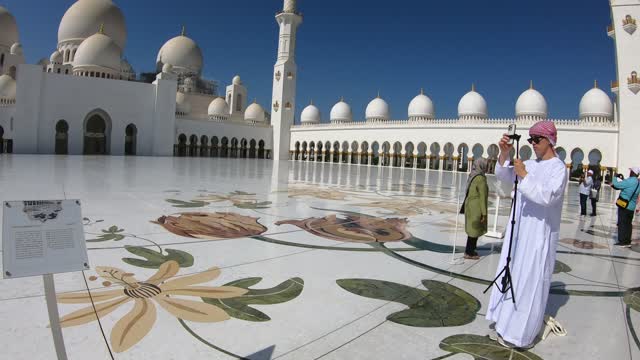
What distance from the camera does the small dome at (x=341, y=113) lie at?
3281 cm

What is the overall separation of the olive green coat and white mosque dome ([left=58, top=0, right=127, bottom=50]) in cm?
2953

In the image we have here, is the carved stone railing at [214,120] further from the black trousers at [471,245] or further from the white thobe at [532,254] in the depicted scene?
the white thobe at [532,254]

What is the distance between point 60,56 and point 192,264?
28980mm

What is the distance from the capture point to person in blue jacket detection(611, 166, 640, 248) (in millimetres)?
4395

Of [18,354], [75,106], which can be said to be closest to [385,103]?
[75,106]

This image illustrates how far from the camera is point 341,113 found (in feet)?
108

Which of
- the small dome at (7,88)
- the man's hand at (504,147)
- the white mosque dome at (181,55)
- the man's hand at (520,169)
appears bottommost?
the man's hand at (520,169)

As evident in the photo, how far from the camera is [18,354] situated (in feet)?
5.03

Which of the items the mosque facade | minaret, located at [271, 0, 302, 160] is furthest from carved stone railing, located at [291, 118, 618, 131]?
minaret, located at [271, 0, 302, 160]

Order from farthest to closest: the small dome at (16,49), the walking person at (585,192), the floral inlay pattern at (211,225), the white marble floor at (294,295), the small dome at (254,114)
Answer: the small dome at (254,114)
the small dome at (16,49)
the walking person at (585,192)
the floral inlay pattern at (211,225)
the white marble floor at (294,295)

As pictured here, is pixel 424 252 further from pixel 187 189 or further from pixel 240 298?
pixel 187 189

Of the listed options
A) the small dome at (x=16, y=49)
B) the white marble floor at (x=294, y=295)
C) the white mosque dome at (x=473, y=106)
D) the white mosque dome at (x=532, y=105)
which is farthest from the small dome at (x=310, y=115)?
the white marble floor at (x=294, y=295)

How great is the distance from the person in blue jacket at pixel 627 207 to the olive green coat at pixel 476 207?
217cm

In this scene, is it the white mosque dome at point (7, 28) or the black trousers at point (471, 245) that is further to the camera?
the white mosque dome at point (7, 28)
